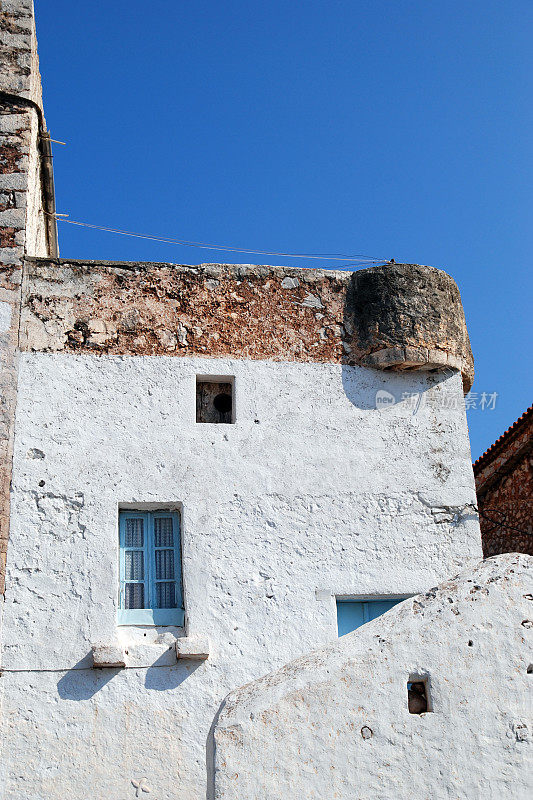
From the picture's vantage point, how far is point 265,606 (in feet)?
26.3

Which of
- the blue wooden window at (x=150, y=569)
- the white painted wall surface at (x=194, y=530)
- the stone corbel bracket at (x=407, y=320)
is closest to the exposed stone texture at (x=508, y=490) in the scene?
the stone corbel bracket at (x=407, y=320)

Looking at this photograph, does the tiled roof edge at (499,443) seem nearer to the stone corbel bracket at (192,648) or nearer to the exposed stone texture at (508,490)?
the exposed stone texture at (508,490)

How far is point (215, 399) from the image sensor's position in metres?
8.86

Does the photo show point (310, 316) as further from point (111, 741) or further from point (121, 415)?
point (111, 741)

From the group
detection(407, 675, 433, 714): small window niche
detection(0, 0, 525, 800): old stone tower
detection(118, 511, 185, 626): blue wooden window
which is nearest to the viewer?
detection(407, 675, 433, 714): small window niche

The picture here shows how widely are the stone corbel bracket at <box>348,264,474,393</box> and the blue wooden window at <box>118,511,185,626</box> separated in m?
2.76

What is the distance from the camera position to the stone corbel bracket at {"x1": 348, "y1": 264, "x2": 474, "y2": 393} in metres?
9.08

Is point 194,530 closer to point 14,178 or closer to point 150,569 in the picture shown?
point 150,569

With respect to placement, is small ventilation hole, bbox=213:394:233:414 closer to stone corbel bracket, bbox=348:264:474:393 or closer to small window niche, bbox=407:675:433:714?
stone corbel bracket, bbox=348:264:474:393

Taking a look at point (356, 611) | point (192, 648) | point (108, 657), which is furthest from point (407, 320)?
point (108, 657)

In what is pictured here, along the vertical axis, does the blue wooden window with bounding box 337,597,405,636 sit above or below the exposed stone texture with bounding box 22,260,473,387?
below

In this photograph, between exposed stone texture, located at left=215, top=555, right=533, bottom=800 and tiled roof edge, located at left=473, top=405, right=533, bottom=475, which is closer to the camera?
exposed stone texture, located at left=215, top=555, right=533, bottom=800

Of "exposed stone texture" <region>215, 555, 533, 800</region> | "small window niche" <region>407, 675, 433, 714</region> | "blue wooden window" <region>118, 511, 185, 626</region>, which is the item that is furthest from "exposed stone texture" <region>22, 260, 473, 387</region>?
"small window niche" <region>407, 675, 433, 714</region>

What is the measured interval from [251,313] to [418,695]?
480 cm
